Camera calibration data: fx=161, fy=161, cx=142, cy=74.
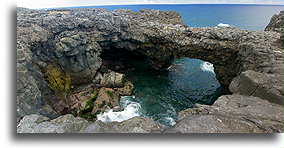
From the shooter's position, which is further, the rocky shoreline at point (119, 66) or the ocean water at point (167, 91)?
the ocean water at point (167, 91)

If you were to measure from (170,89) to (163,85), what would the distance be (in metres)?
1.84

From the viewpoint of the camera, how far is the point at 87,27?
94.7 ft

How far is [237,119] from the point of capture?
7258mm

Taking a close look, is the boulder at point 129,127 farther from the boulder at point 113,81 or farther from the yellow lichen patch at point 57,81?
the boulder at point 113,81

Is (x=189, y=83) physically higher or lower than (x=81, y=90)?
higher

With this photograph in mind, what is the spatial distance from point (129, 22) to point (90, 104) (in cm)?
1830

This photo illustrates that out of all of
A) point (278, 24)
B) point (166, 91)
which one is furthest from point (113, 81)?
point (278, 24)

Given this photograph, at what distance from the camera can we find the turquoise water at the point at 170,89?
2441 centimetres

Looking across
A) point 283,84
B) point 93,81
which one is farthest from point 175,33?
point 283,84

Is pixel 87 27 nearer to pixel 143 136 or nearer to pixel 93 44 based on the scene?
pixel 93 44

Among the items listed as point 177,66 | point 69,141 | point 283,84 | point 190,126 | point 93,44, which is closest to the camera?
point 69,141

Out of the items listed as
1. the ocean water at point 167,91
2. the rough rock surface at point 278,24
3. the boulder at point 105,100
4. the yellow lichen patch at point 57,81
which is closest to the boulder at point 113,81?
the boulder at point 105,100

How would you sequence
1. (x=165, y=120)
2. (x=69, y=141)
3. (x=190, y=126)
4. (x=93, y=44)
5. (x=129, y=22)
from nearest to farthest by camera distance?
(x=69, y=141) < (x=190, y=126) < (x=165, y=120) < (x=93, y=44) < (x=129, y=22)

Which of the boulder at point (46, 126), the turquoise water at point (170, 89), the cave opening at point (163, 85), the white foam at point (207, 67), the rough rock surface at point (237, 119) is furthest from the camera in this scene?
the white foam at point (207, 67)
